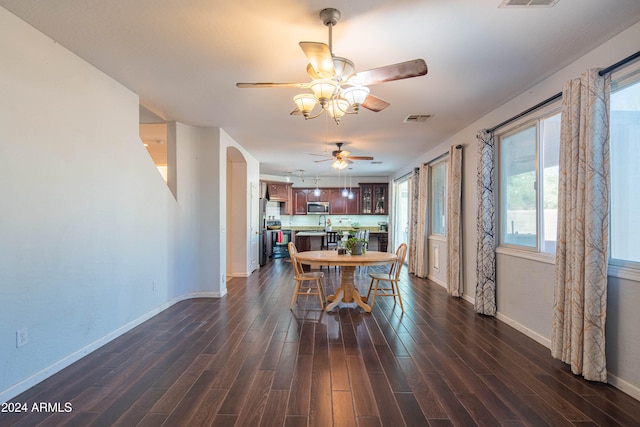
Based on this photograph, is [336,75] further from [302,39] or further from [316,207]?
[316,207]

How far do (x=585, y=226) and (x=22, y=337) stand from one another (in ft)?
13.5

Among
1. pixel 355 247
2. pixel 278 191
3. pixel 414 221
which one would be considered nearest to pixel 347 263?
pixel 355 247

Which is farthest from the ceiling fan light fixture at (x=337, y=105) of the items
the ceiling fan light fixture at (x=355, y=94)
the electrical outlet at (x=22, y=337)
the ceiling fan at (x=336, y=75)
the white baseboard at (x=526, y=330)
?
the white baseboard at (x=526, y=330)

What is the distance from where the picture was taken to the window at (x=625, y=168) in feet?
7.13

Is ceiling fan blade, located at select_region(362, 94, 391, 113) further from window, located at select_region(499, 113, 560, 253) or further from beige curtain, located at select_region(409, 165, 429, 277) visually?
beige curtain, located at select_region(409, 165, 429, 277)

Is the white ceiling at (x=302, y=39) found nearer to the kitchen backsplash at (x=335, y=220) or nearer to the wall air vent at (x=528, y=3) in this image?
the wall air vent at (x=528, y=3)

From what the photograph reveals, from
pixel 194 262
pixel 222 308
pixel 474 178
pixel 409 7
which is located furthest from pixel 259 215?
pixel 409 7

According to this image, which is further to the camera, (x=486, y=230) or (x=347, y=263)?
(x=486, y=230)

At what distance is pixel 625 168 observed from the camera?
2.25 metres

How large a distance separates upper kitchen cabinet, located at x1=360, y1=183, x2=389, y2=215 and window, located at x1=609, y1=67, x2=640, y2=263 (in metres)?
7.33

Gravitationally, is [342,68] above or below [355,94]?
above

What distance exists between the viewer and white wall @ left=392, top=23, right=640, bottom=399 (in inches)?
83.6

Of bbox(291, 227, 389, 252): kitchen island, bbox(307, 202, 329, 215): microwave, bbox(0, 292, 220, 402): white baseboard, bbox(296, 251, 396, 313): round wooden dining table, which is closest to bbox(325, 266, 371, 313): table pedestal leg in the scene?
bbox(296, 251, 396, 313): round wooden dining table

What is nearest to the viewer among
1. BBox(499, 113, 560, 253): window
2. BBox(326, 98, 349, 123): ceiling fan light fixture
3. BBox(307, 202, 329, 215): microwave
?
BBox(326, 98, 349, 123): ceiling fan light fixture
